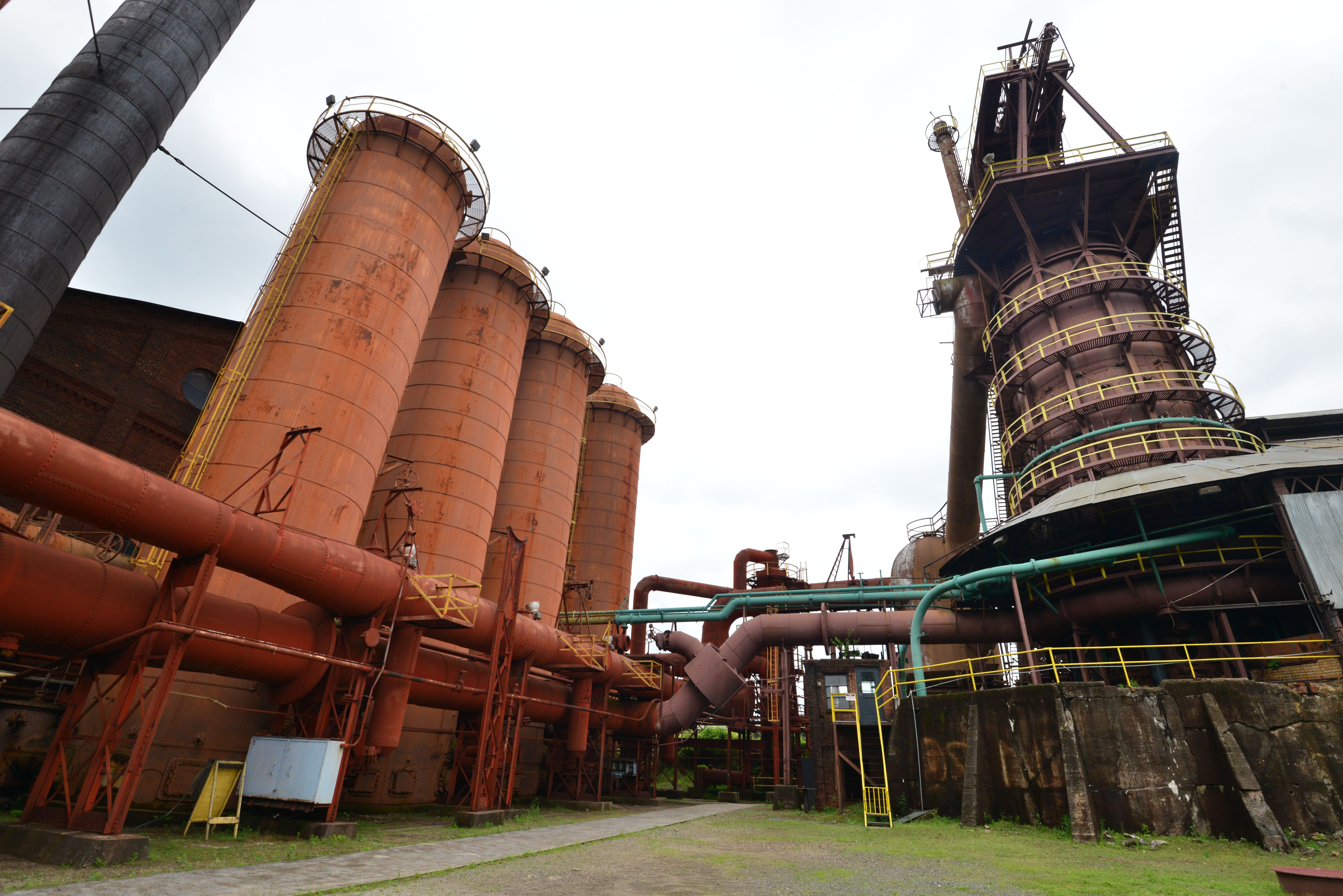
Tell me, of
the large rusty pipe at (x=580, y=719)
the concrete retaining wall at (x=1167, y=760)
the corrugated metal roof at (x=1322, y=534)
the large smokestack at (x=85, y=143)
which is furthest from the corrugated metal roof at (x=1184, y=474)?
the large smokestack at (x=85, y=143)

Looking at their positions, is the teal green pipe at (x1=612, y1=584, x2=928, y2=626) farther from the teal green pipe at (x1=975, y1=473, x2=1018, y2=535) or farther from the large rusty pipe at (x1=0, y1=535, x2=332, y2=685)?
the large rusty pipe at (x1=0, y1=535, x2=332, y2=685)

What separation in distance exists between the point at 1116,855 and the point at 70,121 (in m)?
26.4

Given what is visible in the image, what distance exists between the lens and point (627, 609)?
31.9 meters

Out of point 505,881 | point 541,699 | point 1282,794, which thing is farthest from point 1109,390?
point 505,881

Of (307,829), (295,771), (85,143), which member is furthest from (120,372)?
(307,829)

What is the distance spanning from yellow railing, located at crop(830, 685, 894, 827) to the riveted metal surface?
46.5ft

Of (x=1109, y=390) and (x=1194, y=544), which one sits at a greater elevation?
(x=1109, y=390)

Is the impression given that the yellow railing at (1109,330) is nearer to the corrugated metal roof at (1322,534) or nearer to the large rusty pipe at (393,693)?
the corrugated metal roof at (1322,534)

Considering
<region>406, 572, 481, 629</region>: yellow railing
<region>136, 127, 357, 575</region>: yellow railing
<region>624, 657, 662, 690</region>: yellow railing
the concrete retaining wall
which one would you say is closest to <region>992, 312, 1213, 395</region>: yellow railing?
the concrete retaining wall

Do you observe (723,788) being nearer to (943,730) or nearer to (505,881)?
(943,730)

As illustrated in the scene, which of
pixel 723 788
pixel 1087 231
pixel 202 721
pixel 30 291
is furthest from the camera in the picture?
pixel 723 788

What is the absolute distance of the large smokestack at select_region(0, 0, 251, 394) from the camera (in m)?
14.1

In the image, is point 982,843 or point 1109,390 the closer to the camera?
point 982,843

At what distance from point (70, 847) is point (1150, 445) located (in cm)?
2559
